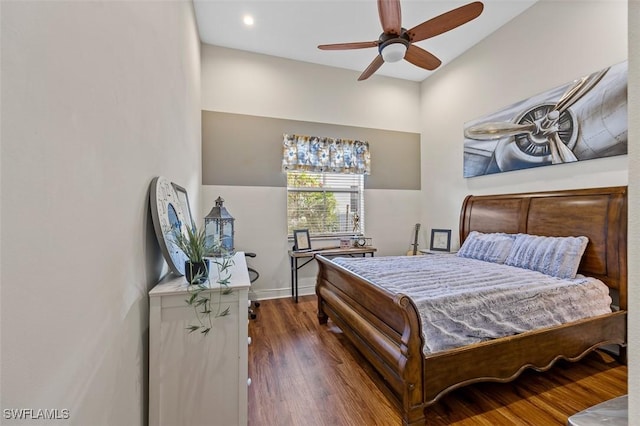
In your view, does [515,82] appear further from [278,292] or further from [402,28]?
[278,292]

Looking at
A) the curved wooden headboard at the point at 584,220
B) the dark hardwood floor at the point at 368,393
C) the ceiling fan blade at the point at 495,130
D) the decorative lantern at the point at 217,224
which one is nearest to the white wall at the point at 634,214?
the dark hardwood floor at the point at 368,393

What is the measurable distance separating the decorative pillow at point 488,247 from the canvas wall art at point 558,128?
87cm

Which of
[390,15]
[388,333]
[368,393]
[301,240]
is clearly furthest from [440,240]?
[390,15]

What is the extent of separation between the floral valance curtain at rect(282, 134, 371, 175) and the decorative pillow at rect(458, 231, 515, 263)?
1.87m

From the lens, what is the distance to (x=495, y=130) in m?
3.40

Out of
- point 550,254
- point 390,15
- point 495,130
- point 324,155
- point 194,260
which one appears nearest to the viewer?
point 194,260

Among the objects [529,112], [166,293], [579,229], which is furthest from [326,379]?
[529,112]

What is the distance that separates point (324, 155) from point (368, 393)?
3170mm

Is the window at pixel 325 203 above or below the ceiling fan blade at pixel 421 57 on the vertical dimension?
below

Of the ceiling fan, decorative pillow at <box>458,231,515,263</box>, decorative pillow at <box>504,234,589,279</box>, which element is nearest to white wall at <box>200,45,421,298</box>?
decorative pillow at <box>458,231,515,263</box>

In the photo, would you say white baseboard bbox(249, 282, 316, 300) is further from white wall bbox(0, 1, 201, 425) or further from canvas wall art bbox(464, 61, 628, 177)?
canvas wall art bbox(464, 61, 628, 177)

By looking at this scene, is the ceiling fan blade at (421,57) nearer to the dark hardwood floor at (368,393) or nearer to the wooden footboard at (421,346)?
the wooden footboard at (421,346)

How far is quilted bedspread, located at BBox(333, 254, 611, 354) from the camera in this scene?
1.65 metres

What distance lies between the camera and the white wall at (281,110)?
374cm
